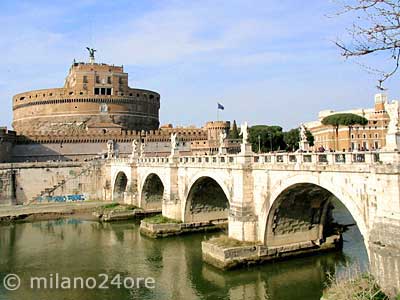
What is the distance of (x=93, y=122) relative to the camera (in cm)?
6900

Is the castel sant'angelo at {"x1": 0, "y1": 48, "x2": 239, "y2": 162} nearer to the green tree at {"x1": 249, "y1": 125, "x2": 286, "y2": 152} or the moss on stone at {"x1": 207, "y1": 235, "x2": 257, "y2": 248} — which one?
the green tree at {"x1": 249, "y1": 125, "x2": 286, "y2": 152}

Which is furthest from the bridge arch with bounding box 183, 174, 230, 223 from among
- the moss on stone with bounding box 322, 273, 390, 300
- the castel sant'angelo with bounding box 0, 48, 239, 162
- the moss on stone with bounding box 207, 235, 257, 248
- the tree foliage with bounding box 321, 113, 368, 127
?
the tree foliage with bounding box 321, 113, 368, 127

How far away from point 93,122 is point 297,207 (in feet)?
178

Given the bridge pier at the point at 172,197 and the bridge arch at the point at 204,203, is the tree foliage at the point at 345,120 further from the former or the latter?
the bridge pier at the point at 172,197

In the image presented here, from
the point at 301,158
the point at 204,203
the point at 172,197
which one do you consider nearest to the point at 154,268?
the point at 204,203

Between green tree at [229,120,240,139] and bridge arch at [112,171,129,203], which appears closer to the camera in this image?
bridge arch at [112,171,129,203]

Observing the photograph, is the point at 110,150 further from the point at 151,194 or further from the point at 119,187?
the point at 151,194

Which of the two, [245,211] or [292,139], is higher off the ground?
[292,139]

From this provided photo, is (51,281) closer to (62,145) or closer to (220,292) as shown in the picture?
(220,292)

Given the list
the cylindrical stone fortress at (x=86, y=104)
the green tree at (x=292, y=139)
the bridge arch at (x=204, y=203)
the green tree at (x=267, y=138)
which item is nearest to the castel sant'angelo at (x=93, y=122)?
the cylindrical stone fortress at (x=86, y=104)

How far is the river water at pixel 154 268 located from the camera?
56.5ft

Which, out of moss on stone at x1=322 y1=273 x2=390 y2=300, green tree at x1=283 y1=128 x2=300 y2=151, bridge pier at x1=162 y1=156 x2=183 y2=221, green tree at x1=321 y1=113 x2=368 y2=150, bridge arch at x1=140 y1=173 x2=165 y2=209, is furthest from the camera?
green tree at x1=283 y1=128 x2=300 y2=151

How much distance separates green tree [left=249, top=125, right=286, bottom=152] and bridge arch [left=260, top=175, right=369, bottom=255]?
44.8 m

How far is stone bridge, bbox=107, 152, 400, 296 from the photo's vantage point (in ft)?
40.1
